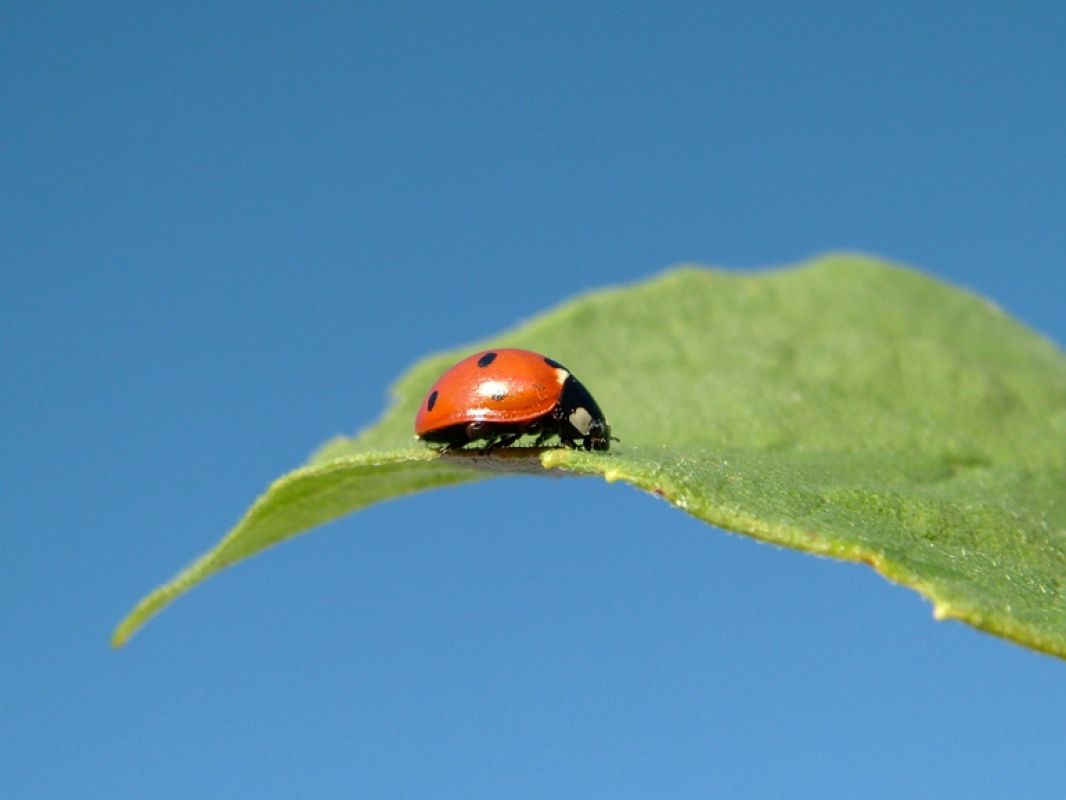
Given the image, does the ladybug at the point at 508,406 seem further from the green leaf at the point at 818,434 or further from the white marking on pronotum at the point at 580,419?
the green leaf at the point at 818,434

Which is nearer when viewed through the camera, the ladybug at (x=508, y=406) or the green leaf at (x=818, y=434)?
the green leaf at (x=818, y=434)

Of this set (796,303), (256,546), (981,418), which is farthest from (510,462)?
(796,303)

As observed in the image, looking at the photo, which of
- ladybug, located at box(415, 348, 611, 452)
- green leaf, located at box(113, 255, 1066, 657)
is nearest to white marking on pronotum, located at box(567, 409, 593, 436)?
ladybug, located at box(415, 348, 611, 452)

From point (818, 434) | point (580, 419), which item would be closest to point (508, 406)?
point (580, 419)

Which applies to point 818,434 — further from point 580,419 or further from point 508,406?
point 508,406

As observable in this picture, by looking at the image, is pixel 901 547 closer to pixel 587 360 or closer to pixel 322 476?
pixel 322 476

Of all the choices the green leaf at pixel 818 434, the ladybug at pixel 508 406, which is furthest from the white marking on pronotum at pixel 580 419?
the green leaf at pixel 818 434
